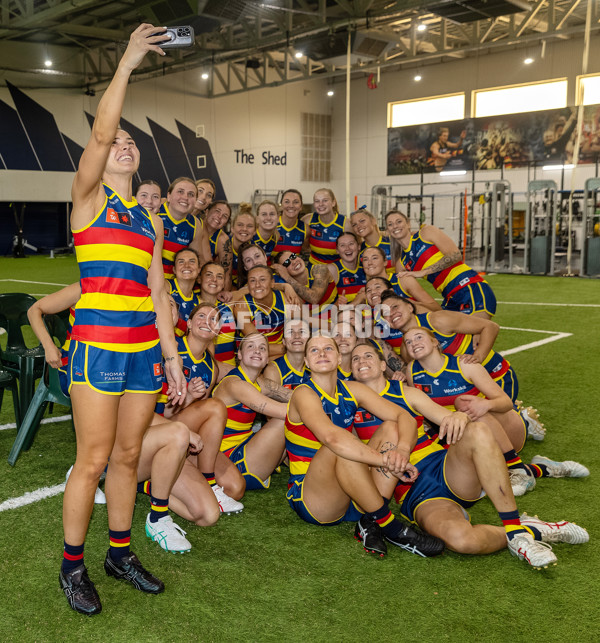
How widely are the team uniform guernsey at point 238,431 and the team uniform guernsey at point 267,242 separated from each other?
2476mm

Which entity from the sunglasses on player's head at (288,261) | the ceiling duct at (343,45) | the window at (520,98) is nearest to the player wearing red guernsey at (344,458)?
the sunglasses on player's head at (288,261)

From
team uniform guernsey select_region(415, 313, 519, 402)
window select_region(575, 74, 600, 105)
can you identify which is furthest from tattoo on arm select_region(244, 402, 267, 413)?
window select_region(575, 74, 600, 105)

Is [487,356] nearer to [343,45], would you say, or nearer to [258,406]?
[258,406]

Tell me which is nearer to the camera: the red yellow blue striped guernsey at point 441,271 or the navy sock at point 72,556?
the navy sock at point 72,556

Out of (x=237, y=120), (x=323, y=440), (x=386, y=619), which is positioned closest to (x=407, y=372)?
(x=323, y=440)

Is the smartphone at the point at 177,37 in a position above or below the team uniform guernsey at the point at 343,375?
above

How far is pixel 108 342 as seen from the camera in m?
2.30

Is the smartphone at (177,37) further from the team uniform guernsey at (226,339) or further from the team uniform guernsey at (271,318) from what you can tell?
the team uniform guernsey at (271,318)

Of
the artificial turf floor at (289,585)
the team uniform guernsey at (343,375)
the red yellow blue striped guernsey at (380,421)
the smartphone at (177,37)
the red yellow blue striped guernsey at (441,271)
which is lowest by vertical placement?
the artificial turf floor at (289,585)

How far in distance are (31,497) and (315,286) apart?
3.13 m

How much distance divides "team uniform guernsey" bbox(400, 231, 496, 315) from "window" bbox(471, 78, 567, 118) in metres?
17.6

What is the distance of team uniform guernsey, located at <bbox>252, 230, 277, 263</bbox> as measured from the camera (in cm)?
609

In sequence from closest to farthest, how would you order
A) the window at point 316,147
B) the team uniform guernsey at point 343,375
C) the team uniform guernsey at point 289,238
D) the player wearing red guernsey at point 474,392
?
the player wearing red guernsey at point 474,392 < the team uniform guernsey at point 343,375 < the team uniform guernsey at point 289,238 < the window at point 316,147

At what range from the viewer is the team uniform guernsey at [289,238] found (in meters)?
6.37
